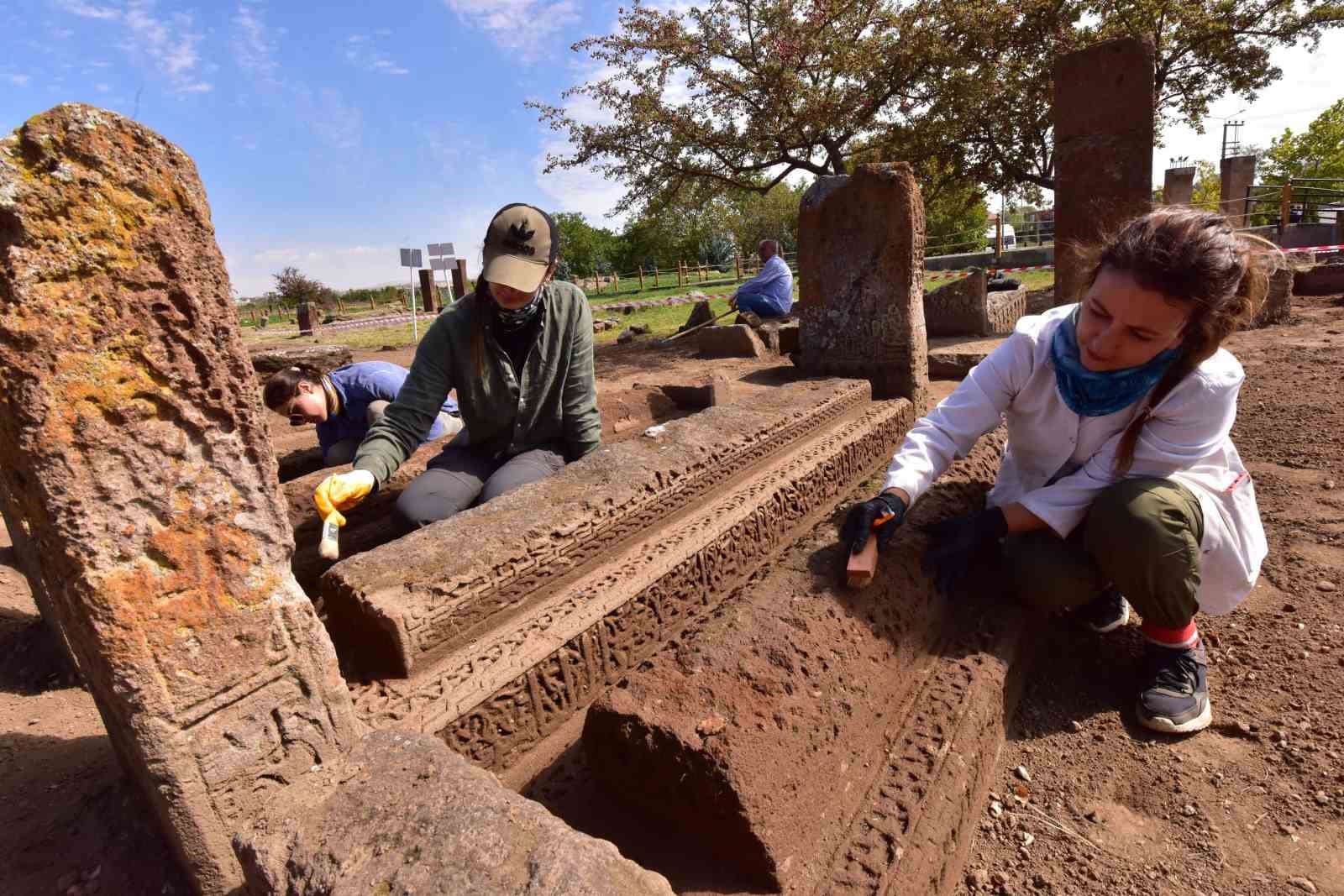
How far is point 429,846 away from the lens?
1.06 metres

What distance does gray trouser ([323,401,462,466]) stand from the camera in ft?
11.2

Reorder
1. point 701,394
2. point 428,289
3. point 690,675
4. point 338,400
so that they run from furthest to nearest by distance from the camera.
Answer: point 428,289, point 701,394, point 338,400, point 690,675

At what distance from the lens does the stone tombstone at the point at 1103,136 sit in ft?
20.8

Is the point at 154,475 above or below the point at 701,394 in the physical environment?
above

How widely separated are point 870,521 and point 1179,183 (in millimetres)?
15186

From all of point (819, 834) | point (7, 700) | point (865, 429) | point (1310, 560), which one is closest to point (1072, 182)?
point (865, 429)

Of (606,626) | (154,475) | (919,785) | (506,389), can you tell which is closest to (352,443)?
(506,389)

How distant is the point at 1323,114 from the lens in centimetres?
2866

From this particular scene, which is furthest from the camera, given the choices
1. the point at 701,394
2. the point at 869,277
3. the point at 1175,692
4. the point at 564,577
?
the point at 701,394

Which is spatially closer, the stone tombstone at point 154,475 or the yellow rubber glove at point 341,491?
the stone tombstone at point 154,475

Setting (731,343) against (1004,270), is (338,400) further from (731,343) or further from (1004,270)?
(1004,270)

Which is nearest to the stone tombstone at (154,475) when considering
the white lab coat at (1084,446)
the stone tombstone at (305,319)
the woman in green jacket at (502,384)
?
the woman in green jacket at (502,384)

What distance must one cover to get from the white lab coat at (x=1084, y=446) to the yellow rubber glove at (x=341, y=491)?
4.89 feet

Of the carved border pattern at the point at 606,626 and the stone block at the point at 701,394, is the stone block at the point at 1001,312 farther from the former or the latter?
the carved border pattern at the point at 606,626
